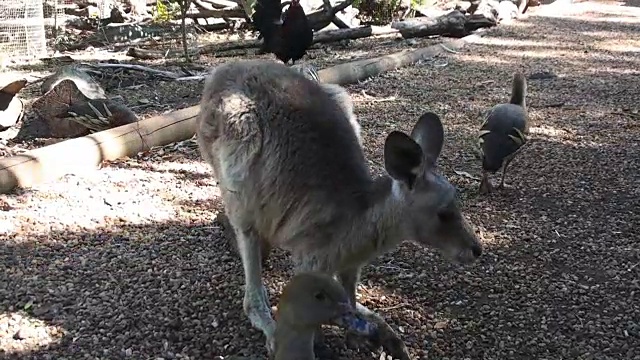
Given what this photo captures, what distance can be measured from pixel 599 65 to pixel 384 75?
2.65m

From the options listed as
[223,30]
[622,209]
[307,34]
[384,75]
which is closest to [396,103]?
[384,75]

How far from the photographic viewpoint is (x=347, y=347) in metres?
2.67

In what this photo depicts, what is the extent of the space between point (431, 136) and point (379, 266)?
0.99m

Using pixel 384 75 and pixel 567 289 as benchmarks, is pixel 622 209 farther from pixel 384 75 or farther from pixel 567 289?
pixel 384 75

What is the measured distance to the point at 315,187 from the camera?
255cm

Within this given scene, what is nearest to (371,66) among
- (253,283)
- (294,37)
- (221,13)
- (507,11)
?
(294,37)

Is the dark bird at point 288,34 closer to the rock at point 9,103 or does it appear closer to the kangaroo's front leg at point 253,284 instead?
the rock at point 9,103

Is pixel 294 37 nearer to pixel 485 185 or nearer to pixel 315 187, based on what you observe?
pixel 485 185

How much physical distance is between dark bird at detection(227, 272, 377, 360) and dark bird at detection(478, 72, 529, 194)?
202 centimetres

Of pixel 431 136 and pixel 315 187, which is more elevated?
pixel 431 136

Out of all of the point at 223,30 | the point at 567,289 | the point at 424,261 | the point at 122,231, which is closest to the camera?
the point at 567,289

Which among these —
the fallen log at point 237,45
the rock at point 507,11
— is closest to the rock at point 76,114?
the fallen log at point 237,45

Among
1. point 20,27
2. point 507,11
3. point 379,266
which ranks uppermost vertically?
point 507,11

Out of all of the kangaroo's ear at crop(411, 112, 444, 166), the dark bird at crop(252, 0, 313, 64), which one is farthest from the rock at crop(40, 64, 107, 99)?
the kangaroo's ear at crop(411, 112, 444, 166)
